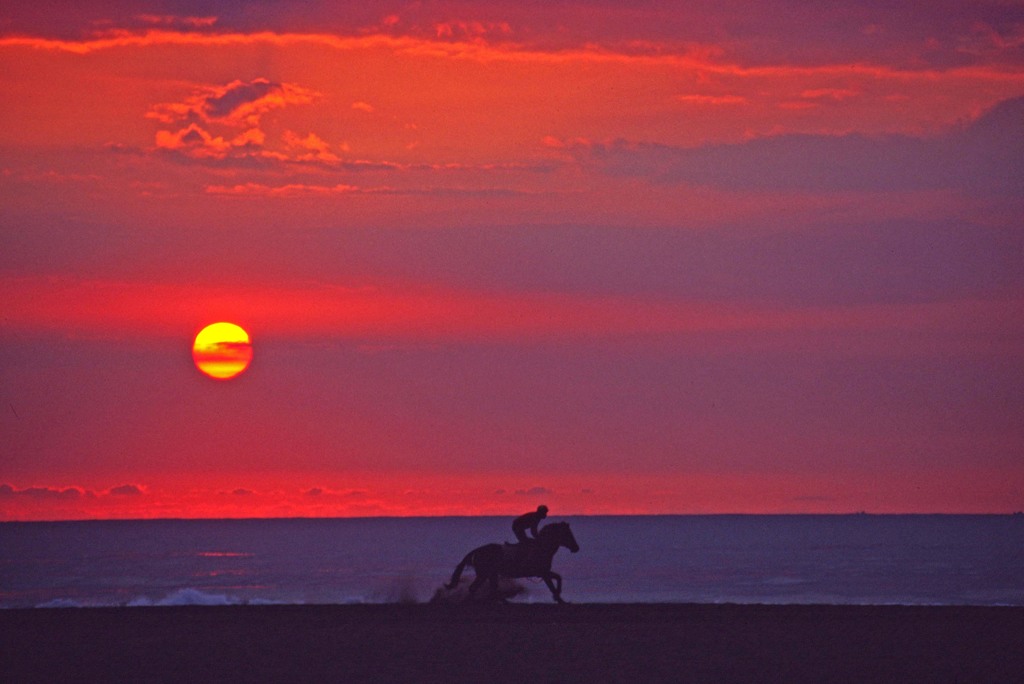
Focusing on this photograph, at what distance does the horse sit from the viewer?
2658 cm

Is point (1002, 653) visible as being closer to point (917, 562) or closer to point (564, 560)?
point (917, 562)

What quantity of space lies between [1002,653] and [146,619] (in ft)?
40.0

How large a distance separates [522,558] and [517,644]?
658 centimetres

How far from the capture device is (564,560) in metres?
85.4

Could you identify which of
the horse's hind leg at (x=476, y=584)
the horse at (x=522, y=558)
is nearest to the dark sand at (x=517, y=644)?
the horse at (x=522, y=558)

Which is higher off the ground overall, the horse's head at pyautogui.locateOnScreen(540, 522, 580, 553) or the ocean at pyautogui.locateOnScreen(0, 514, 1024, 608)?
the ocean at pyautogui.locateOnScreen(0, 514, 1024, 608)

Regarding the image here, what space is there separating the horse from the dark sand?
0.90m

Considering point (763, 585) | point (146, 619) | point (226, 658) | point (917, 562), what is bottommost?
point (226, 658)

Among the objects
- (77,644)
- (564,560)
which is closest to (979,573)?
(564,560)

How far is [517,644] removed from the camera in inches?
792

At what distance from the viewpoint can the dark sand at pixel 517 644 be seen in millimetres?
17281

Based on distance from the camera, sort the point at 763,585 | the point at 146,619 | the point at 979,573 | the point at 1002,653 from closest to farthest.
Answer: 1. the point at 1002,653
2. the point at 146,619
3. the point at 763,585
4. the point at 979,573

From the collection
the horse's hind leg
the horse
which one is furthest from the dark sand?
the horse's hind leg

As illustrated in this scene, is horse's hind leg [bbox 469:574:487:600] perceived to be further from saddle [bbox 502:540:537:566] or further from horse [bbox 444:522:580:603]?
saddle [bbox 502:540:537:566]
